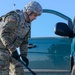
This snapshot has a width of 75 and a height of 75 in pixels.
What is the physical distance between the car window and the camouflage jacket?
120 cm

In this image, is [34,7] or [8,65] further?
[8,65]

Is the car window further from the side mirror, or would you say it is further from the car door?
the side mirror

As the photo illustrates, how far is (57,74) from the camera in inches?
265

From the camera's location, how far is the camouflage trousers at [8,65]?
19.0 ft

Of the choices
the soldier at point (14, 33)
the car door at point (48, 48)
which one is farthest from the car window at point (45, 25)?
the soldier at point (14, 33)

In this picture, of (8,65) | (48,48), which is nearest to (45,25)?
(48,48)

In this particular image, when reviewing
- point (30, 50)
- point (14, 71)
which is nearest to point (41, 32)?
point (30, 50)

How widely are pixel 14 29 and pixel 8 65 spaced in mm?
467

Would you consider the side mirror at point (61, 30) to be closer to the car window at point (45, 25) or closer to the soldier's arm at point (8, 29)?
the soldier's arm at point (8, 29)

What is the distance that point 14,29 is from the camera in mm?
5715

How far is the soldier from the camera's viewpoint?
221 inches

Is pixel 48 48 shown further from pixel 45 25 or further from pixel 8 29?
pixel 8 29

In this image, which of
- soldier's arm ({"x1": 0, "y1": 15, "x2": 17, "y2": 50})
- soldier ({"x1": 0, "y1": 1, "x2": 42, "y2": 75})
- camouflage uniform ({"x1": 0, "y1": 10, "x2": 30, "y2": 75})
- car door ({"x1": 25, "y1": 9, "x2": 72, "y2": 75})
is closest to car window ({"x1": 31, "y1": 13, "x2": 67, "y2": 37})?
car door ({"x1": 25, "y1": 9, "x2": 72, "y2": 75})

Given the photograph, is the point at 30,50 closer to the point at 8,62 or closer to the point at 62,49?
the point at 62,49
